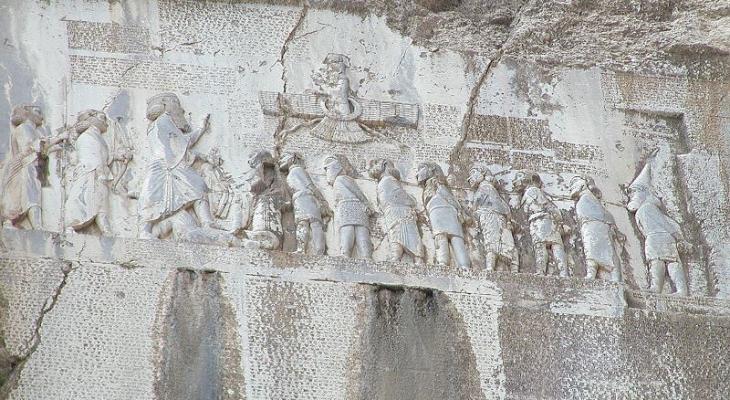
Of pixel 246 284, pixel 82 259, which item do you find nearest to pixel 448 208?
pixel 246 284

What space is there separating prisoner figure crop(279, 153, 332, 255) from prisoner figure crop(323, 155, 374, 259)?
0.11 meters

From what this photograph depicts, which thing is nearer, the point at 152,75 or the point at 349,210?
the point at 349,210

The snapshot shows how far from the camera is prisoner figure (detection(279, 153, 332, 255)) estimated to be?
1031 centimetres

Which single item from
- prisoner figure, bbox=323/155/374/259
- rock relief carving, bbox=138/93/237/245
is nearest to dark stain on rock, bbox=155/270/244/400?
rock relief carving, bbox=138/93/237/245

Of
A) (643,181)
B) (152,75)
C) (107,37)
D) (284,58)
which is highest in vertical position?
(107,37)

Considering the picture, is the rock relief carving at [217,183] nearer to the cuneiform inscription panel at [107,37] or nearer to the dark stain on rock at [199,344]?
the dark stain on rock at [199,344]

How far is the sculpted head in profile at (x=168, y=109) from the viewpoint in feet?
35.1

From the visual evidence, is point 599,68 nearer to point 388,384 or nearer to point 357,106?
point 357,106

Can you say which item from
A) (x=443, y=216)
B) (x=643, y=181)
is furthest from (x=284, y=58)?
(x=643, y=181)

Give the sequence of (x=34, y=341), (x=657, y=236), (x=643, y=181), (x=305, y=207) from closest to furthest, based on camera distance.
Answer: (x=34, y=341)
(x=305, y=207)
(x=657, y=236)
(x=643, y=181)

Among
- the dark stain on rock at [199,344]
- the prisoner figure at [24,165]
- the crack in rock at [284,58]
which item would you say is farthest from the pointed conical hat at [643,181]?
the prisoner figure at [24,165]

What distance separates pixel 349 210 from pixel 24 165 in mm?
2083

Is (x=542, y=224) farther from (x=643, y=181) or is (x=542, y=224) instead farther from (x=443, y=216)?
(x=643, y=181)

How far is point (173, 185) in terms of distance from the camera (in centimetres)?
1035
